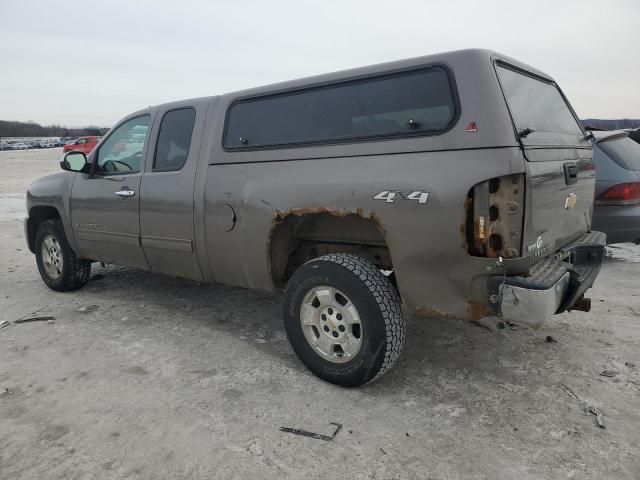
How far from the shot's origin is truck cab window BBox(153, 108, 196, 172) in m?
4.08

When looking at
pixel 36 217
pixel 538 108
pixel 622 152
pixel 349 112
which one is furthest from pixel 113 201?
pixel 622 152

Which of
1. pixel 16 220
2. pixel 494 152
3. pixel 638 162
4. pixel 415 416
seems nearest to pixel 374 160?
pixel 494 152

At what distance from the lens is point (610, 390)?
118 inches

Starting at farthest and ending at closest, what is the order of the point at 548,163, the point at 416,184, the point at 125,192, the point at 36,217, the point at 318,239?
the point at 36,217, the point at 125,192, the point at 318,239, the point at 548,163, the point at 416,184

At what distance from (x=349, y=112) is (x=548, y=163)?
122 cm

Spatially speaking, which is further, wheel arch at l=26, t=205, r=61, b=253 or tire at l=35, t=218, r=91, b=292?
wheel arch at l=26, t=205, r=61, b=253

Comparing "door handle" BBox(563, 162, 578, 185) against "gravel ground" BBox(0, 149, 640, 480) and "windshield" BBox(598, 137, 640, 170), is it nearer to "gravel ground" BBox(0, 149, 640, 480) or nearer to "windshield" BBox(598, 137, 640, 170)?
"gravel ground" BBox(0, 149, 640, 480)

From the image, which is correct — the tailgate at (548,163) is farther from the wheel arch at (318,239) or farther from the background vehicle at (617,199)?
the background vehicle at (617,199)

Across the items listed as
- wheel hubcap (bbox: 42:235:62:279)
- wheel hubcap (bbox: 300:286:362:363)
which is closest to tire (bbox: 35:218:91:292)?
wheel hubcap (bbox: 42:235:62:279)

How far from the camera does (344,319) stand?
10.1ft

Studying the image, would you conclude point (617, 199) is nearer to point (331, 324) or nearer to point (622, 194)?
point (622, 194)

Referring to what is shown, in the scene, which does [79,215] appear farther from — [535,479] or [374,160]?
[535,479]

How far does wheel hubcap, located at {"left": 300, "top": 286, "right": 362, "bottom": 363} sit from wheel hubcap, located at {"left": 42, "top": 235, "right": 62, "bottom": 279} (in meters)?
3.41

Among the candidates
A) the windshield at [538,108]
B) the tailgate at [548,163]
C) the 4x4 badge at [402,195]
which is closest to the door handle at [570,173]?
the tailgate at [548,163]
